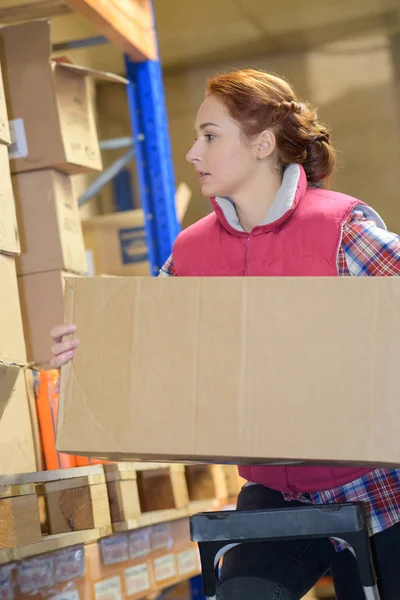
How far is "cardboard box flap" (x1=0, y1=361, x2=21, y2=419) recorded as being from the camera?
2.40 metres

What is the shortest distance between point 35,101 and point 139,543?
4.91 feet

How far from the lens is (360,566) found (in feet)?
5.22

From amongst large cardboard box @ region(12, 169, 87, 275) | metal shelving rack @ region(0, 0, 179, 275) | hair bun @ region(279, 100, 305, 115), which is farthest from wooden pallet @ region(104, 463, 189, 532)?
hair bun @ region(279, 100, 305, 115)

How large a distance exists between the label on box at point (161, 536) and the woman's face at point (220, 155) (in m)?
1.55

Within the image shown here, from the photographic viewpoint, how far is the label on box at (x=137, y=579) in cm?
288

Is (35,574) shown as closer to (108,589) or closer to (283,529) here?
(108,589)

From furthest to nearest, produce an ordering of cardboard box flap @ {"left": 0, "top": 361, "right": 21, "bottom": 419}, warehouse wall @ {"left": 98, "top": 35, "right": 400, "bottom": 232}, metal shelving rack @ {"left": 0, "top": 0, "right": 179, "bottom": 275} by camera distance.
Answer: warehouse wall @ {"left": 98, "top": 35, "right": 400, "bottom": 232} → metal shelving rack @ {"left": 0, "top": 0, "right": 179, "bottom": 275} → cardboard box flap @ {"left": 0, "top": 361, "right": 21, "bottom": 419}

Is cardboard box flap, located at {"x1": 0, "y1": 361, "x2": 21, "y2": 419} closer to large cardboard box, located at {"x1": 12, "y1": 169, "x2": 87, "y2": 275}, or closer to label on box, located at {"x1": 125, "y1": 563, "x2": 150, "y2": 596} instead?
large cardboard box, located at {"x1": 12, "y1": 169, "x2": 87, "y2": 275}

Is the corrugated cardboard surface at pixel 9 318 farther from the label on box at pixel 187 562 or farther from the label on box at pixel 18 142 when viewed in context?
the label on box at pixel 187 562

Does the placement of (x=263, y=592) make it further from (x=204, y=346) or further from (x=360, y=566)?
(x=204, y=346)

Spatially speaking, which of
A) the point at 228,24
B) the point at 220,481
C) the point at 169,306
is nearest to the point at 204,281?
the point at 169,306

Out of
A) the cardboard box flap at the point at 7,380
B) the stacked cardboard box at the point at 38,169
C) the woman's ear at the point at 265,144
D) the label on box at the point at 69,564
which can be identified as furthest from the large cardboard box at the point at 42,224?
the woman's ear at the point at 265,144

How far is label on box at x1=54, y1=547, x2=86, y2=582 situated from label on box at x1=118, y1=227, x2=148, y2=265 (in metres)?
1.99

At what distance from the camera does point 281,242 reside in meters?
1.85
